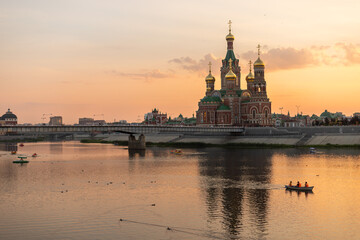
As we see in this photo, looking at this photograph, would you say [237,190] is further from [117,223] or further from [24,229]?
[24,229]

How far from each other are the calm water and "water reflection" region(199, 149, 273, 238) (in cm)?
14

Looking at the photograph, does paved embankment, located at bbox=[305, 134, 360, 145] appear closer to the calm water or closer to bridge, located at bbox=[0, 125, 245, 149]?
bridge, located at bbox=[0, 125, 245, 149]

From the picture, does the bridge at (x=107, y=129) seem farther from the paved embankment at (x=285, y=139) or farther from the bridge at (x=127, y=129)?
the paved embankment at (x=285, y=139)

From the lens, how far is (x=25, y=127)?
134000mm

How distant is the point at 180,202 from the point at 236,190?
12.4 meters

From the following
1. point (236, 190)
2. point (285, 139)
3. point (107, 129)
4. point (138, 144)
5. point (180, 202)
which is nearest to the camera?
point (180, 202)

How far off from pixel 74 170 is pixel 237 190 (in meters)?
42.4

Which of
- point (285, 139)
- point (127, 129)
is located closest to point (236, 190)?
point (127, 129)

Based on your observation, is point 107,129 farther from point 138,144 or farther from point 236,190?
point 236,190

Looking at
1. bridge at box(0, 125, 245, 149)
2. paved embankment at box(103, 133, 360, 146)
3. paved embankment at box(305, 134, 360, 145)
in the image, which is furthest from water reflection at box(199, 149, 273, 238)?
bridge at box(0, 125, 245, 149)

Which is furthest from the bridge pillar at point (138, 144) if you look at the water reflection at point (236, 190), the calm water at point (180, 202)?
the calm water at point (180, 202)

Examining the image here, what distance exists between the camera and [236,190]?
70.7 m

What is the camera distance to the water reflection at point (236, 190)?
5241cm

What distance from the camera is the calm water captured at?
47.6 m
